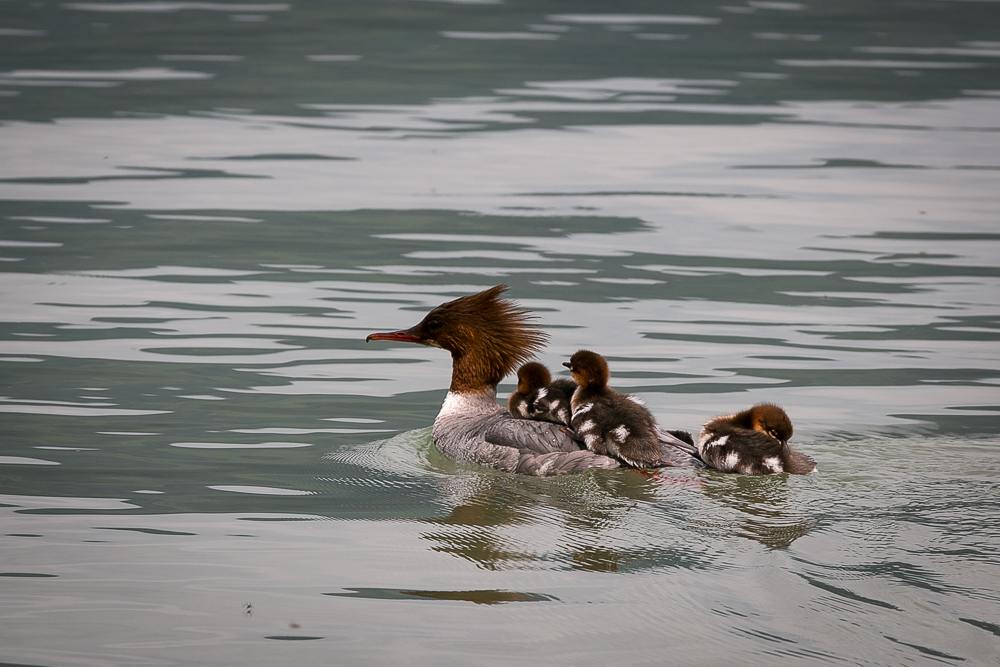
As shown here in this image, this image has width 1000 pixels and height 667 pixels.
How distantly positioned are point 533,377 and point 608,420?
791mm

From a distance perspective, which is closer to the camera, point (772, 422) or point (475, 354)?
point (772, 422)

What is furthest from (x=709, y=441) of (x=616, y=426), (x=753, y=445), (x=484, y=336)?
(x=484, y=336)

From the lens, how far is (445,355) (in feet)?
30.3

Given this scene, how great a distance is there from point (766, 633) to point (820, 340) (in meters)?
4.54

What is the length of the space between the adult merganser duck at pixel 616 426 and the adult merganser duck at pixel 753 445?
0.53ft

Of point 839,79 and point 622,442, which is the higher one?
point 839,79

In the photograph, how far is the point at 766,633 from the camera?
4727 mm

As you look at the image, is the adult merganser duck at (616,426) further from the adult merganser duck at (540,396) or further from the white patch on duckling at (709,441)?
the adult merganser duck at (540,396)

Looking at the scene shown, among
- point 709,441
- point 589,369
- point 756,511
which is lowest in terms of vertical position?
point 756,511

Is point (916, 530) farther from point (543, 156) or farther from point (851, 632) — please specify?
point (543, 156)

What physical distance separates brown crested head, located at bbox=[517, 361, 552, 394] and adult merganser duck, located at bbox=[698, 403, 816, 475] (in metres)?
1.00

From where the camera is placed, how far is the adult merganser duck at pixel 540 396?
7.09 m

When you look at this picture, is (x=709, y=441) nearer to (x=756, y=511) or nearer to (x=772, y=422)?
(x=772, y=422)

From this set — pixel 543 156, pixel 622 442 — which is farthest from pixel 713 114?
pixel 622 442
